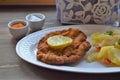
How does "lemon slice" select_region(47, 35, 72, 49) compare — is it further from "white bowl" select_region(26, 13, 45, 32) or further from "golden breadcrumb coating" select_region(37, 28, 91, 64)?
"white bowl" select_region(26, 13, 45, 32)

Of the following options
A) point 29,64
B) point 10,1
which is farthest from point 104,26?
point 10,1

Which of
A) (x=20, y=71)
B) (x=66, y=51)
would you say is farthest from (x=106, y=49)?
(x=20, y=71)

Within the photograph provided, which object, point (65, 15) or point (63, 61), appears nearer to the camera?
point (63, 61)

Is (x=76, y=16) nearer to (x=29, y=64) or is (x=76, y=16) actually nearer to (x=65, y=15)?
(x=65, y=15)

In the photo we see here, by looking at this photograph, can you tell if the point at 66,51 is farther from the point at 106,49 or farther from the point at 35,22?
the point at 35,22

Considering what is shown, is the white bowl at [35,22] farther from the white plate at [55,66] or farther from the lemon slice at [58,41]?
the lemon slice at [58,41]
